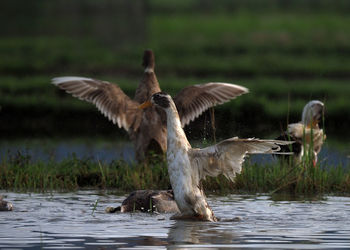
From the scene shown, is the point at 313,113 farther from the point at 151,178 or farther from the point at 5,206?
the point at 5,206

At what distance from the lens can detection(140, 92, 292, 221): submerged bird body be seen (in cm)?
909

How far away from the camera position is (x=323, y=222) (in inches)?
352

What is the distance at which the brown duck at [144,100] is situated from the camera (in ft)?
40.5

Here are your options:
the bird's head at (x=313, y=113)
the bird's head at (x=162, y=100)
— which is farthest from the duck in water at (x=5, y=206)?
the bird's head at (x=313, y=113)

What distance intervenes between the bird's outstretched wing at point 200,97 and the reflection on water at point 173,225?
195 centimetres

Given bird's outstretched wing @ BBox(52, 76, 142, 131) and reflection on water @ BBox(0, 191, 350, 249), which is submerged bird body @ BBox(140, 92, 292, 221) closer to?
reflection on water @ BBox(0, 191, 350, 249)

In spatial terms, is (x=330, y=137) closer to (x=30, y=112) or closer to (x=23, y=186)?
(x=30, y=112)

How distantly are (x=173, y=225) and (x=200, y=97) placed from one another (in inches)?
147

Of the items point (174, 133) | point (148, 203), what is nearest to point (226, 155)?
point (174, 133)

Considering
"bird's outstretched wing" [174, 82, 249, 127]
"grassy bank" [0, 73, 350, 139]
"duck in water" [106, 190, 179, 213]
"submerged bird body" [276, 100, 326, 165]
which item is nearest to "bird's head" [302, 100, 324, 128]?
"submerged bird body" [276, 100, 326, 165]

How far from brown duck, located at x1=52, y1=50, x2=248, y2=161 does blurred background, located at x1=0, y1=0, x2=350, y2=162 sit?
45 centimetres

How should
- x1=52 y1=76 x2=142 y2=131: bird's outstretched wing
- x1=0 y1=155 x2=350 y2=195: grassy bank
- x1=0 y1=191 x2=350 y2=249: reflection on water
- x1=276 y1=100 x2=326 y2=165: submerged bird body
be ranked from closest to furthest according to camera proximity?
x1=0 y1=191 x2=350 y2=249: reflection on water → x1=0 y1=155 x2=350 y2=195: grassy bank → x1=276 y1=100 x2=326 y2=165: submerged bird body → x1=52 y1=76 x2=142 y2=131: bird's outstretched wing

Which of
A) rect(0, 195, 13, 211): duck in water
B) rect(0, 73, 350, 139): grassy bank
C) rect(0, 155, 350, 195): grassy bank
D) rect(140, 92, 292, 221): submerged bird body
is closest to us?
rect(140, 92, 292, 221): submerged bird body

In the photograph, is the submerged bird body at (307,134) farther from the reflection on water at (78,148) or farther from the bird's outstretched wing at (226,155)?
the bird's outstretched wing at (226,155)
